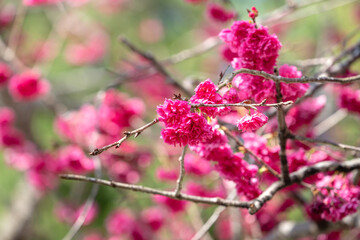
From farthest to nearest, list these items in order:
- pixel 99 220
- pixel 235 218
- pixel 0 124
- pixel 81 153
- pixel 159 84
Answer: pixel 159 84, pixel 99 220, pixel 0 124, pixel 81 153, pixel 235 218

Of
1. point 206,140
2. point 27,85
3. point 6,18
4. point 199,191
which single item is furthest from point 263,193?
point 6,18

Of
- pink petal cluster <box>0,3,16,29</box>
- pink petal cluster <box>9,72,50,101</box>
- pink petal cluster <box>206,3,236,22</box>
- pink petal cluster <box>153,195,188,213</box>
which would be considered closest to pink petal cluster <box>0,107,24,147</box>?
pink petal cluster <box>9,72,50,101</box>

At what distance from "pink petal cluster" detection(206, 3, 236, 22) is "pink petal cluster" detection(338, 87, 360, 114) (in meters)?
0.81

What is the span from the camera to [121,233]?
3043 millimetres

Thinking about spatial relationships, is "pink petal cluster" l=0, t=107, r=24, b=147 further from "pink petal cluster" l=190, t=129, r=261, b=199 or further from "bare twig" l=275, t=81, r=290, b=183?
"bare twig" l=275, t=81, r=290, b=183

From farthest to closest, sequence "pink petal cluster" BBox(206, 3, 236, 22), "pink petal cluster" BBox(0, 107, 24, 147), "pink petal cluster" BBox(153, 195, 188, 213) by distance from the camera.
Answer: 1. "pink petal cluster" BBox(0, 107, 24, 147)
2. "pink petal cluster" BBox(153, 195, 188, 213)
3. "pink petal cluster" BBox(206, 3, 236, 22)

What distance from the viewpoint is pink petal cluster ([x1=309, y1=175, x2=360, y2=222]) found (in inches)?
54.9

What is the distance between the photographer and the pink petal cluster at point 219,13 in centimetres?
248

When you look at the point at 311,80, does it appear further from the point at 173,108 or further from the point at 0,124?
the point at 0,124

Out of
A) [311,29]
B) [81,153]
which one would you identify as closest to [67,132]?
[81,153]

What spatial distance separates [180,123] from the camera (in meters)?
1.04

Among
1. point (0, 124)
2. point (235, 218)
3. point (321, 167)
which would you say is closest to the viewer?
point (321, 167)

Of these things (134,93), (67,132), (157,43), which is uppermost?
(157,43)

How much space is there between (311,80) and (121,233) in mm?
2266
